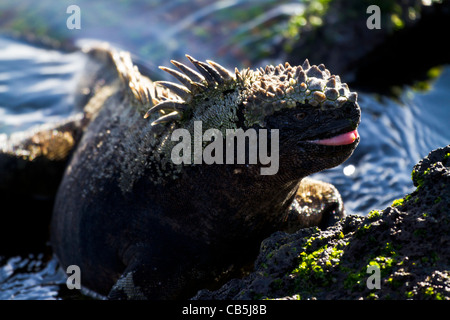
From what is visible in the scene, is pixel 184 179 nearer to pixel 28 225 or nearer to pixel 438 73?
pixel 28 225

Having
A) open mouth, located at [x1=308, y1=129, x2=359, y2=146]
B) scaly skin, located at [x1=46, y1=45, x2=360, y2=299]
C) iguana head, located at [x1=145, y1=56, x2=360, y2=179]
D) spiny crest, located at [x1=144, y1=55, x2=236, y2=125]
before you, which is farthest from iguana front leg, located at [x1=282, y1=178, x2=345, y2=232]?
spiny crest, located at [x1=144, y1=55, x2=236, y2=125]

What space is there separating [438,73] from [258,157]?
6.32 m

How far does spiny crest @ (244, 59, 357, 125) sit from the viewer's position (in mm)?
3566

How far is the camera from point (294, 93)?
363 centimetres

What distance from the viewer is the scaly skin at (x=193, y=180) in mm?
3633

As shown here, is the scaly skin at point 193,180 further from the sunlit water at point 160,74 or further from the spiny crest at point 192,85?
the sunlit water at point 160,74

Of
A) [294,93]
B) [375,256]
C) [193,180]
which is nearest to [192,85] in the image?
[193,180]

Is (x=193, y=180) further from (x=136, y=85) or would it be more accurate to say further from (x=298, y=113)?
(x=136, y=85)

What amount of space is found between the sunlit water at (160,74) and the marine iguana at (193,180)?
113 centimetres

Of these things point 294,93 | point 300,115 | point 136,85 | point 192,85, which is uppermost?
point 136,85

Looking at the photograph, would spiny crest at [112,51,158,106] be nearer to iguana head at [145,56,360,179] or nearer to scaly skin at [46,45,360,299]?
scaly skin at [46,45,360,299]

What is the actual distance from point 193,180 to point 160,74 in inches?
236

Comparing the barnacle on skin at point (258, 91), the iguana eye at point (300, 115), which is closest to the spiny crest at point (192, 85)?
the barnacle on skin at point (258, 91)

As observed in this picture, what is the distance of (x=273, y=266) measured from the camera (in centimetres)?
323
